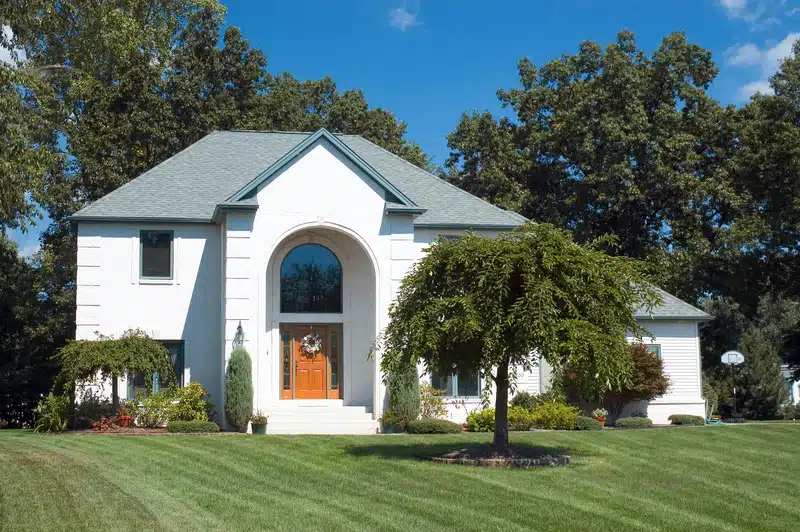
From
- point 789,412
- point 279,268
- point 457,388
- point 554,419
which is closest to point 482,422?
point 554,419

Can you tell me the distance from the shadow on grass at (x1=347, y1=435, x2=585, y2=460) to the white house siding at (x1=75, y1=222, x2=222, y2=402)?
7841mm

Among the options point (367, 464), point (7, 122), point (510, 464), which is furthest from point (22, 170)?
point (510, 464)

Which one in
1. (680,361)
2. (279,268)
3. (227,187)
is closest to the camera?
(279,268)

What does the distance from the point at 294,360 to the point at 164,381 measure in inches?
145

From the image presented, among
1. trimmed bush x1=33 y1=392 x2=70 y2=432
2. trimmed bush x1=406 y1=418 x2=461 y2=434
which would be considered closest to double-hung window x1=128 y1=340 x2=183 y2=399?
trimmed bush x1=33 y1=392 x2=70 y2=432

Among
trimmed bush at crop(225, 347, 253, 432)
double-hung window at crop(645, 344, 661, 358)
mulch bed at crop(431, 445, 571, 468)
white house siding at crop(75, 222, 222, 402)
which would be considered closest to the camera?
mulch bed at crop(431, 445, 571, 468)

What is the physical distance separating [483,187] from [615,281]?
23.6m

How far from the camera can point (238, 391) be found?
925 inches

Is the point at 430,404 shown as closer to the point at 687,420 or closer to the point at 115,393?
the point at 115,393

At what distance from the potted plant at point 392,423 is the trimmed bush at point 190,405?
461 cm

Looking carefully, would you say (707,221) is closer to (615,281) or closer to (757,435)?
(757,435)

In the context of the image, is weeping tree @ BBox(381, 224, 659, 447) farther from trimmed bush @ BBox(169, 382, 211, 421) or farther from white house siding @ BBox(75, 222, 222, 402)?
white house siding @ BBox(75, 222, 222, 402)

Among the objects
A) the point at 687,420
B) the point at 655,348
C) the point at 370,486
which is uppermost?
the point at 655,348

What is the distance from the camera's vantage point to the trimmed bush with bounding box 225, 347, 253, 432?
23.5 metres
